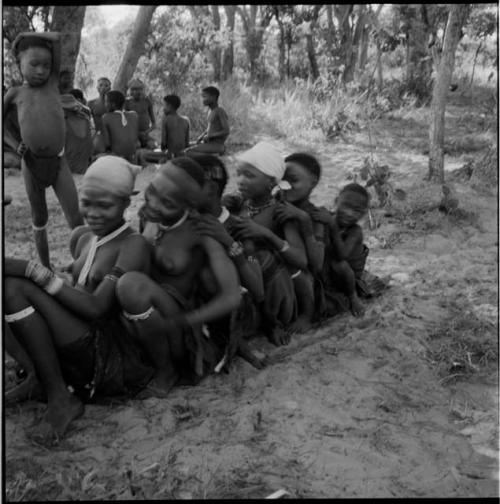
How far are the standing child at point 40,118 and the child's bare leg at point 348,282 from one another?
1.88m

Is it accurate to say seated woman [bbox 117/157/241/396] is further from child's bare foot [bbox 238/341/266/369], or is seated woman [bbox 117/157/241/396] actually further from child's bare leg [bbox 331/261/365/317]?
child's bare leg [bbox 331/261/365/317]

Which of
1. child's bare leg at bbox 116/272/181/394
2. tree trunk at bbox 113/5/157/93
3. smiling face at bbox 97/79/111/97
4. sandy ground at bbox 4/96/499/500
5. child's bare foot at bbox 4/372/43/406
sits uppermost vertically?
tree trunk at bbox 113/5/157/93

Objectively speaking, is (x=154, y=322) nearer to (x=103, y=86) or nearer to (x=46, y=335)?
(x=46, y=335)

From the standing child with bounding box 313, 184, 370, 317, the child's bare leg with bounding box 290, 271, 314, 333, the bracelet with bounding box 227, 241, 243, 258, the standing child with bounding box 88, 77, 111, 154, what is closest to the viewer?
the bracelet with bounding box 227, 241, 243, 258

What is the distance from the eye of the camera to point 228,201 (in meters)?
3.19

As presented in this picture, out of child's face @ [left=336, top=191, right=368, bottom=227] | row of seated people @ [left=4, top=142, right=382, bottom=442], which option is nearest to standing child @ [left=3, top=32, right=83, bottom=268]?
row of seated people @ [left=4, top=142, right=382, bottom=442]

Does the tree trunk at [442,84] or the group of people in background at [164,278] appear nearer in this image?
the group of people in background at [164,278]

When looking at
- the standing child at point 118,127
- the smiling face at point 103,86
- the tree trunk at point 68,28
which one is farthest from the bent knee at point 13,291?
the smiling face at point 103,86

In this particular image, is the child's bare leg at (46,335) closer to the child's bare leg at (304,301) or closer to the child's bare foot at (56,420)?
the child's bare foot at (56,420)

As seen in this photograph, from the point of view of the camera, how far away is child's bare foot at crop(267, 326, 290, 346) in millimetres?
3084

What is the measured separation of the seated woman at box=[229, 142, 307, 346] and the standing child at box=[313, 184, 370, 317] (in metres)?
0.37

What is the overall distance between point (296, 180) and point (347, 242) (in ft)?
1.85

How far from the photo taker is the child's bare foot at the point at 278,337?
308 centimetres

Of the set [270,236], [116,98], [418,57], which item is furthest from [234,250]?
[418,57]
